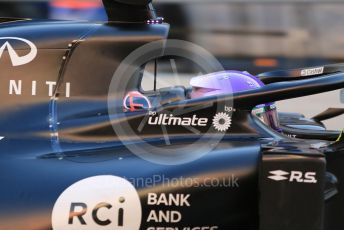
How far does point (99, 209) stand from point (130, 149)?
10.5 inches

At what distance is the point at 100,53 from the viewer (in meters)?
2.31

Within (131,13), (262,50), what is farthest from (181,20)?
(131,13)

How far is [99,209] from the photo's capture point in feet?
6.47

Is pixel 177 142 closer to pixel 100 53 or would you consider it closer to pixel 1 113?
pixel 100 53

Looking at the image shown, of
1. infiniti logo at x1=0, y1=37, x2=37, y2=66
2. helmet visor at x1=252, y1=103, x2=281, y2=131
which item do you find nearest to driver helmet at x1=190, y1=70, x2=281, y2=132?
helmet visor at x1=252, y1=103, x2=281, y2=131

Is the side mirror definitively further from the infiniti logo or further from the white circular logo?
the white circular logo

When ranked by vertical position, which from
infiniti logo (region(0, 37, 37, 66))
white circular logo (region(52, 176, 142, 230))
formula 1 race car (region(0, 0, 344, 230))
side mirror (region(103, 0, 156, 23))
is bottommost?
white circular logo (region(52, 176, 142, 230))

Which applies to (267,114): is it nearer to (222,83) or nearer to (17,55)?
(222,83)

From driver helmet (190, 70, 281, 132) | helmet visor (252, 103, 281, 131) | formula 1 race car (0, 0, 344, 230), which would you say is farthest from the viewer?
helmet visor (252, 103, 281, 131)

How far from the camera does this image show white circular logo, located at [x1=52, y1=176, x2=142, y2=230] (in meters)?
1.97

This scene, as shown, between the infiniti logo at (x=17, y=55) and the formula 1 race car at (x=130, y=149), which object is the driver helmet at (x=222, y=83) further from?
the infiniti logo at (x=17, y=55)

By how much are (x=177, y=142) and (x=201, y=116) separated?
14cm

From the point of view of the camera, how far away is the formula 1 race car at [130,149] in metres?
1.96

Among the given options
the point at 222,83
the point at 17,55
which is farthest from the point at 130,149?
the point at 222,83
